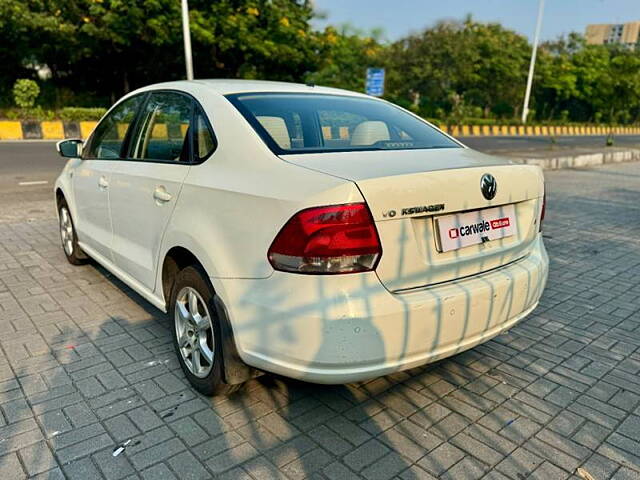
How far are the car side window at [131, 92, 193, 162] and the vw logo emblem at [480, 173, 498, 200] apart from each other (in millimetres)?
1542

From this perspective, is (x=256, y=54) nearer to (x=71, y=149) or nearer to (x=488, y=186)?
(x=71, y=149)

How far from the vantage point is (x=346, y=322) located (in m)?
2.02

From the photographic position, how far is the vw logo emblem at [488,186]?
93.3 inches

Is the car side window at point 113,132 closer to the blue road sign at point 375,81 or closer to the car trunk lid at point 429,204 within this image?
the car trunk lid at point 429,204

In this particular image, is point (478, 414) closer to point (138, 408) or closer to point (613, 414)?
point (613, 414)

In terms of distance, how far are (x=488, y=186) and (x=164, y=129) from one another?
1.95 m

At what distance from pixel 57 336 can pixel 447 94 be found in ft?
126

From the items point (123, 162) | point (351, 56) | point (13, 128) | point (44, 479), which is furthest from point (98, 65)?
point (44, 479)

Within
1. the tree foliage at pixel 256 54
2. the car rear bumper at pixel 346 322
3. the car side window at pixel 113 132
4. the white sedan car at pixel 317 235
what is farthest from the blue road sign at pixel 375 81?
the car rear bumper at pixel 346 322

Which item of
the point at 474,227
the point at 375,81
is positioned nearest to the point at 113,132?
the point at 474,227

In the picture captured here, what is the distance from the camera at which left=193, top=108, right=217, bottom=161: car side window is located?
8.54ft

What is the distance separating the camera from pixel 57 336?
3318mm

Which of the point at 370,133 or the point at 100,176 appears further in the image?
the point at 100,176

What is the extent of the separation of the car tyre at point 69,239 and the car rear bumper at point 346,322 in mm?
2817
